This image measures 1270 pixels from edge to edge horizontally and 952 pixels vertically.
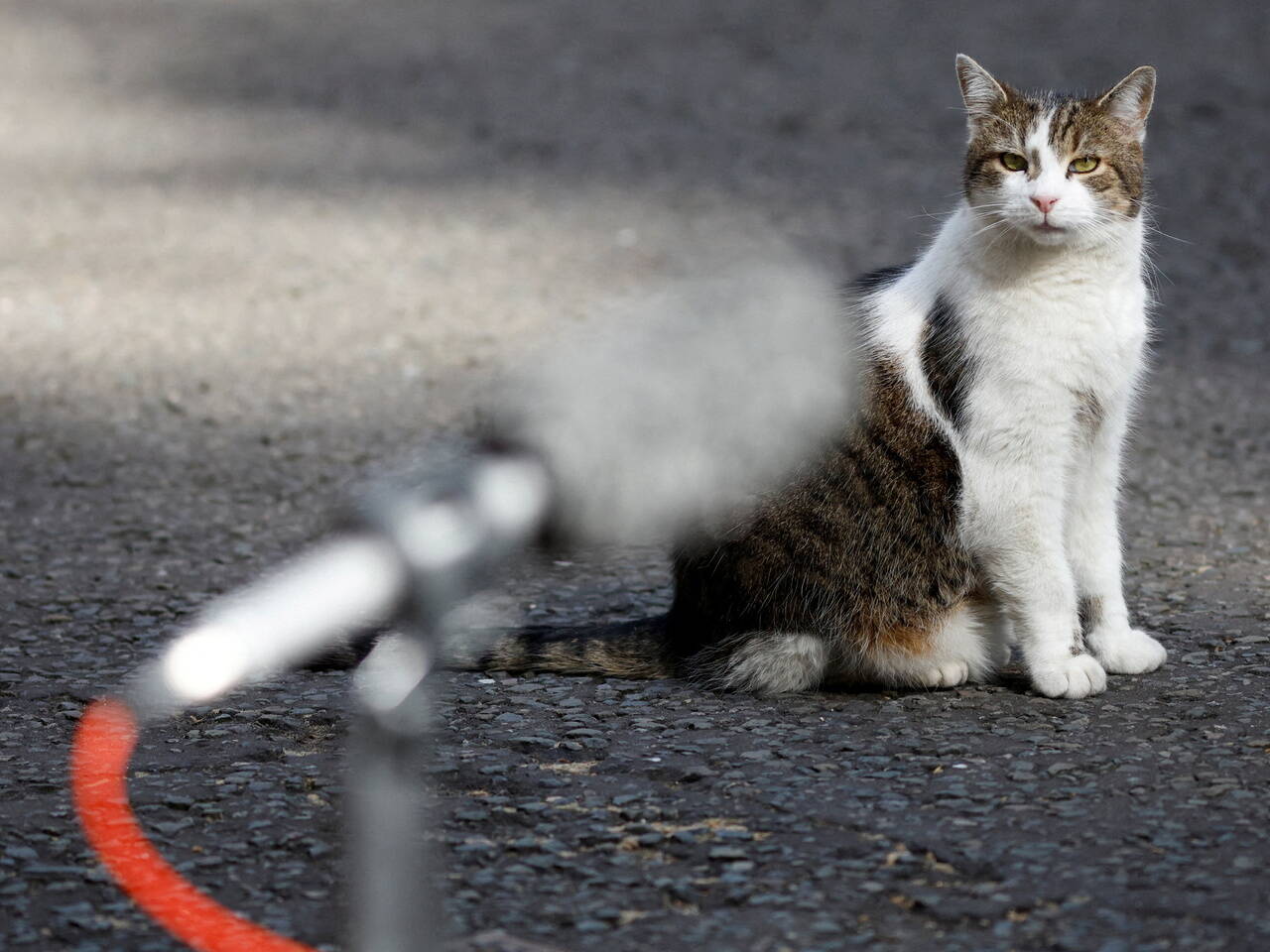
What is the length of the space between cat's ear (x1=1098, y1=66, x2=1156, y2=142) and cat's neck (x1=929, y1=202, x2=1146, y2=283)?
17 centimetres

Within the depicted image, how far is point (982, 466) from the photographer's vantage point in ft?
8.76

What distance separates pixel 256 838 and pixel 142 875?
6.5 inches

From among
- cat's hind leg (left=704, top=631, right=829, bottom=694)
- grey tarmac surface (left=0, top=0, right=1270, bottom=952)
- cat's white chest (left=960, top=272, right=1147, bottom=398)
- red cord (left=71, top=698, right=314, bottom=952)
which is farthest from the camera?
cat's hind leg (left=704, top=631, right=829, bottom=694)

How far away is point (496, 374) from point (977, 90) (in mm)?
2228

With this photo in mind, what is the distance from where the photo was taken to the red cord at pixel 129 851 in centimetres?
203

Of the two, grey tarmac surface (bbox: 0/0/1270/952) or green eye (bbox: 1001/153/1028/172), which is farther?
green eye (bbox: 1001/153/1028/172)

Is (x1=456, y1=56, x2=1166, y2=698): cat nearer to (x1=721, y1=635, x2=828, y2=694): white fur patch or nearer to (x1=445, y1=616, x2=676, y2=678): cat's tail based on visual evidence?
(x1=721, y1=635, x2=828, y2=694): white fur patch

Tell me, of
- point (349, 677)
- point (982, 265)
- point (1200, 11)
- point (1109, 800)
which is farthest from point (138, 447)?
point (1200, 11)

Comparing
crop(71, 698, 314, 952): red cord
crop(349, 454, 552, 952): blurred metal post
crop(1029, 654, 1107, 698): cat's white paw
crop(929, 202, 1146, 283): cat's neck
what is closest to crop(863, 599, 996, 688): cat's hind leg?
crop(1029, 654, 1107, 698): cat's white paw

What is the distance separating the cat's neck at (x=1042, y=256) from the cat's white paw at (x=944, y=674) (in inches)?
25.5

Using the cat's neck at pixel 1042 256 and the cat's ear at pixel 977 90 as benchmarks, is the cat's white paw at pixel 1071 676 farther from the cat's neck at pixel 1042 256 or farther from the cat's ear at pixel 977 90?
the cat's ear at pixel 977 90

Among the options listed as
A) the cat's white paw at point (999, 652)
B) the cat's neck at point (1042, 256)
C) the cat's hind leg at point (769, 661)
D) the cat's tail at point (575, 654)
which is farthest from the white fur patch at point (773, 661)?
the cat's neck at point (1042, 256)

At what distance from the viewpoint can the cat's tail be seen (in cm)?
291

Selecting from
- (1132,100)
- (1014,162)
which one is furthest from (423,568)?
(1132,100)
